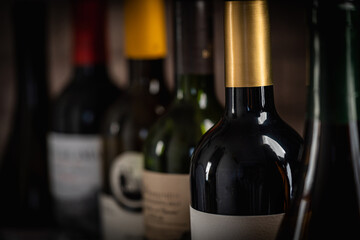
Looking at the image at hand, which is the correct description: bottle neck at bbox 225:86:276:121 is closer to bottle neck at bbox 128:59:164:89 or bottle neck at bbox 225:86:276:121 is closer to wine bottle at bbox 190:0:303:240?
wine bottle at bbox 190:0:303:240

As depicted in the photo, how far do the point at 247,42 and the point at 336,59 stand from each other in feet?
0.20

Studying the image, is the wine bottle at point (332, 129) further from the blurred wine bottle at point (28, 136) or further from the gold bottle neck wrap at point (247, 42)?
the blurred wine bottle at point (28, 136)

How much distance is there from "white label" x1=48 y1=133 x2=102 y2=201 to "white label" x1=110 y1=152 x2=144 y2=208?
68 mm

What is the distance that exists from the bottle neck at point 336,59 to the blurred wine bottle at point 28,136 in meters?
0.45

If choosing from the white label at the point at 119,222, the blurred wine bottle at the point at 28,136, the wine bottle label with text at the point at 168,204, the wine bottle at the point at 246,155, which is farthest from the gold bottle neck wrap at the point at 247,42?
the blurred wine bottle at the point at 28,136

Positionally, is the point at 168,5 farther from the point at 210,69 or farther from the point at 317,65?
the point at 317,65

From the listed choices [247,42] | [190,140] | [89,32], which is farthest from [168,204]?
[89,32]

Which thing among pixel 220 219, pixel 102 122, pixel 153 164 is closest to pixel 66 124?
pixel 102 122

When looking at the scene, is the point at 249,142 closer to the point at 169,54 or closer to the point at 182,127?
the point at 182,127

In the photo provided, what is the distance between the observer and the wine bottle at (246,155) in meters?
0.30

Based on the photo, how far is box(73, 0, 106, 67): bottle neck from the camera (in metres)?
0.57

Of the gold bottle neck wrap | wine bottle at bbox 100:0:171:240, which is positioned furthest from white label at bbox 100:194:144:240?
the gold bottle neck wrap

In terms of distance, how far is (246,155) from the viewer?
30 centimetres

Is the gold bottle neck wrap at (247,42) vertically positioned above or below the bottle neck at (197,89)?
above
